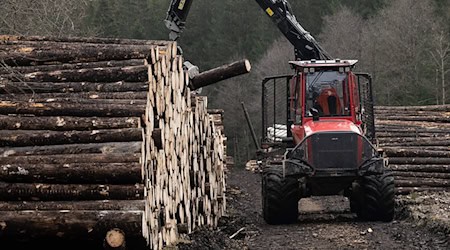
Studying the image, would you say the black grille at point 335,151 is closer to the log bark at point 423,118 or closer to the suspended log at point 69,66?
the suspended log at point 69,66

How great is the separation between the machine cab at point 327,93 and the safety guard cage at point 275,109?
87 cm

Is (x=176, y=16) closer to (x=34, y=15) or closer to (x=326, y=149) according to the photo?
(x=34, y=15)

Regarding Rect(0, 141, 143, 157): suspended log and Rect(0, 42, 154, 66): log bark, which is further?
Rect(0, 42, 154, 66): log bark

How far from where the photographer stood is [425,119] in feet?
72.0

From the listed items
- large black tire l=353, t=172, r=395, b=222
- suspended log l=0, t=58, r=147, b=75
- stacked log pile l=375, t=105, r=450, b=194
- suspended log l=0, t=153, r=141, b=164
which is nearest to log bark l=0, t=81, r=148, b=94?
suspended log l=0, t=58, r=147, b=75

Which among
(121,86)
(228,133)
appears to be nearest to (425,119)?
(121,86)

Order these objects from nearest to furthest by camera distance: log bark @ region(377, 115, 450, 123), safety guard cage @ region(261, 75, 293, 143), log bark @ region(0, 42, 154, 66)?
log bark @ region(0, 42, 154, 66) < safety guard cage @ region(261, 75, 293, 143) < log bark @ region(377, 115, 450, 123)

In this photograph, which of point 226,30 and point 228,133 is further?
point 226,30

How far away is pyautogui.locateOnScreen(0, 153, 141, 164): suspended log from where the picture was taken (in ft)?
27.0

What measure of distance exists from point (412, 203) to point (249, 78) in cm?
4078

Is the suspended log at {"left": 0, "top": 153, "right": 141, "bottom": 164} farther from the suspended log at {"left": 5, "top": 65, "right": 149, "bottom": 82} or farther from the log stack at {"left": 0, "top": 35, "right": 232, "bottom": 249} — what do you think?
the suspended log at {"left": 5, "top": 65, "right": 149, "bottom": 82}

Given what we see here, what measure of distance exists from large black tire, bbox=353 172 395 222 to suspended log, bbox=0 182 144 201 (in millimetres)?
6100

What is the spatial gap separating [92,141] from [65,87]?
1210 millimetres

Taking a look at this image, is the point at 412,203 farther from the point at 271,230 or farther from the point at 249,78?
the point at 249,78
